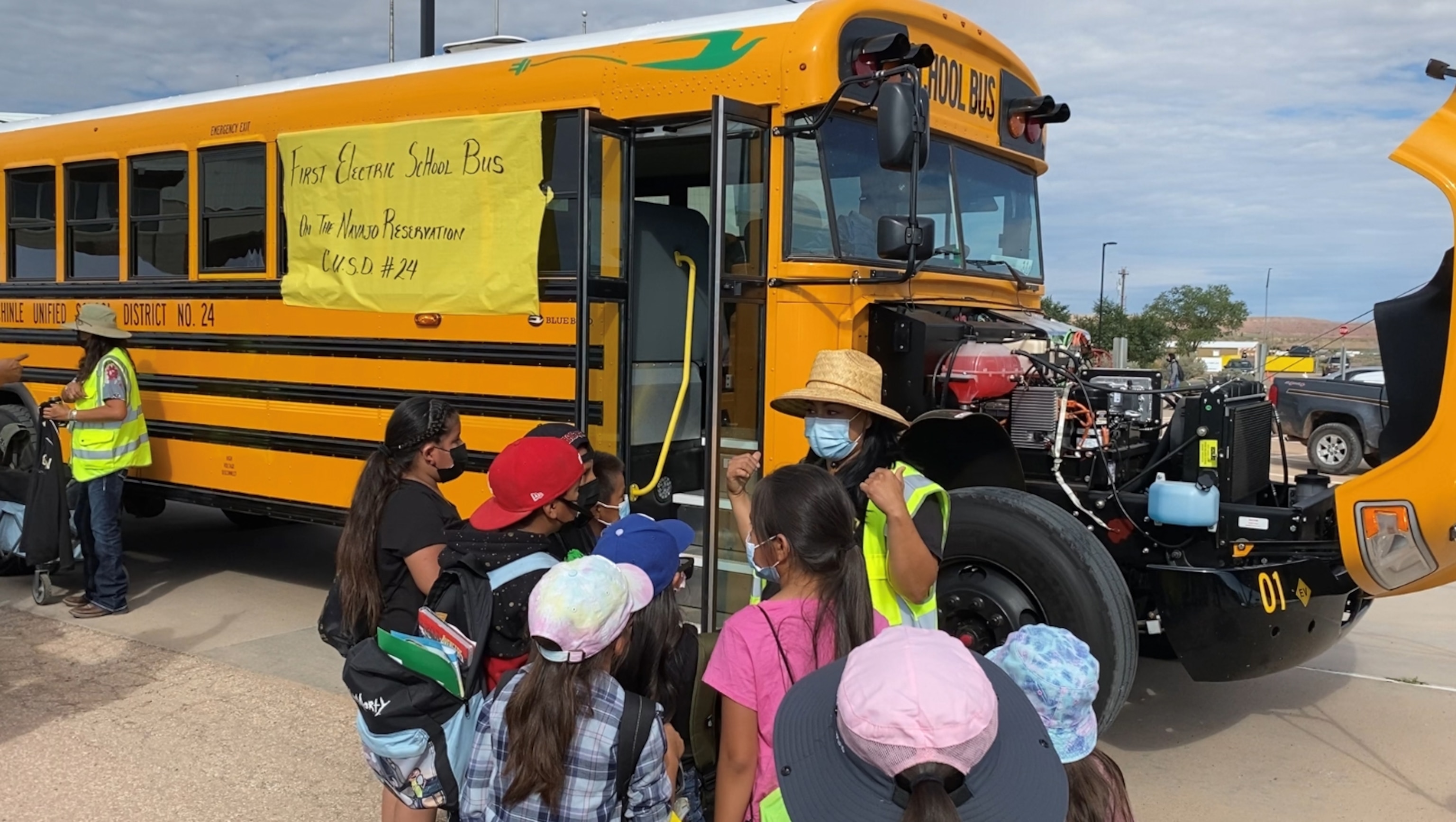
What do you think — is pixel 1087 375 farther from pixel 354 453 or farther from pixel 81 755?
pixel 81 755

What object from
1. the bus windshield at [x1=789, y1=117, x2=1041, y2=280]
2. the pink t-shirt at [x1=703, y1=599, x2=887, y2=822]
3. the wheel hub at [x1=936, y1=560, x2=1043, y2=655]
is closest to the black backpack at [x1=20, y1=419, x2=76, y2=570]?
the bus windshield at [x1=789, y1=117, x2=1041, y2=280]

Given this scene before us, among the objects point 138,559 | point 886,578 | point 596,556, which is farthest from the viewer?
point 138,559

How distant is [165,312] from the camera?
6.26 meters

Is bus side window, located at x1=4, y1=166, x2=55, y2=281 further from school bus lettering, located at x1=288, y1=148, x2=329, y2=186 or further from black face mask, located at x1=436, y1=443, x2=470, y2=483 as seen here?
black face mask, located at x1=436, y1=443, x2=470, y2=483

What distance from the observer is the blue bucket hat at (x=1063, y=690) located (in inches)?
62.9

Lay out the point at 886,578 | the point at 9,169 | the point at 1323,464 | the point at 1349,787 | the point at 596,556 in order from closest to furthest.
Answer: the point at 596,556
the point at 886,578
the point at 1349,787
the point at 9,169
the point at 1323,464

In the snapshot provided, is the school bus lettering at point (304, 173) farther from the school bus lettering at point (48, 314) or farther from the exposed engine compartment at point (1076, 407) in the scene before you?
the exposed engine compartment at point (1076, 407)

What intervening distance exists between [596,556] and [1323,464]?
13745 millimetres

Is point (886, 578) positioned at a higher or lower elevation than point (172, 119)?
lower

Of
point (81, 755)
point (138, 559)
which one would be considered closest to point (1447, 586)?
point (81, 755)

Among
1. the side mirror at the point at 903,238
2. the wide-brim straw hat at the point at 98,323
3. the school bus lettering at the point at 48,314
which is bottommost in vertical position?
the wide-brim straw hat at the point at 98,323

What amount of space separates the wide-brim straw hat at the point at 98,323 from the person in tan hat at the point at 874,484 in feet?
13.4

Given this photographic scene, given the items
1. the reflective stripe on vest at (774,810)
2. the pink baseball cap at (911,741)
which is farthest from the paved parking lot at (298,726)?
the pink baseball cap at (911,741)

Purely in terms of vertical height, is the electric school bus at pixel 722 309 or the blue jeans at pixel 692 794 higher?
the electric school bus at pixel 722 309
